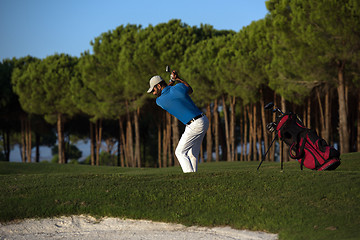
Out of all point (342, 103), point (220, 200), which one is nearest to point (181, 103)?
point (220, 200)

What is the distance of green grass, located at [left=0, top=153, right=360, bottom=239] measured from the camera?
777cm

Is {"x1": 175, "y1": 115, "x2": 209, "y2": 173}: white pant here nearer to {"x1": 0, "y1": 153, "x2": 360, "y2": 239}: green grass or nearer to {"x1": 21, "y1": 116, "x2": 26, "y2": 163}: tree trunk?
{"x1": 0, "y1": 153, "x2": 360, "y2": 239}: green grass

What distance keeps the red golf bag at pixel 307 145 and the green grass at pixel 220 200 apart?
3.10 ft

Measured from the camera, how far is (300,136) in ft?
36.5

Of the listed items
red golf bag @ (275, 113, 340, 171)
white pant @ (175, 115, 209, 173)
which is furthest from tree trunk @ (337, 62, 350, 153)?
white pant @ (175, 115, 209, 173)

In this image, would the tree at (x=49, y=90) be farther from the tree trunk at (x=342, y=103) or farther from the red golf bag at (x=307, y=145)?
the red golf bag at (x=307, y=145)

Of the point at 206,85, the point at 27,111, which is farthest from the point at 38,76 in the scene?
the point at 206,85

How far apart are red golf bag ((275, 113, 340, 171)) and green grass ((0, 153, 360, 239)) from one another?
0.94 m

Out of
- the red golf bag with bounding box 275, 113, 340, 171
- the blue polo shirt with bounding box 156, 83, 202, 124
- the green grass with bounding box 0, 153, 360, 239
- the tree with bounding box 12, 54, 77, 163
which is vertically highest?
the tree with bounding box 12, 54, 77, 163

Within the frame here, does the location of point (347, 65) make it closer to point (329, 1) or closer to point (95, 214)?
point (329, 1)

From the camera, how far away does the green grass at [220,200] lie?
7773 millimetres

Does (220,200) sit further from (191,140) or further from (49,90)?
(49,90)

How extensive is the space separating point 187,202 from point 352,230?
118 inches

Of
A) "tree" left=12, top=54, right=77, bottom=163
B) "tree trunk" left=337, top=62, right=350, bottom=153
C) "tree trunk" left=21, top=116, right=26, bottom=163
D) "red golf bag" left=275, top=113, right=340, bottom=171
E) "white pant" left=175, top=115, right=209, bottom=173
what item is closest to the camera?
"white pant" left=175, top=115, right=209, bottom=173
